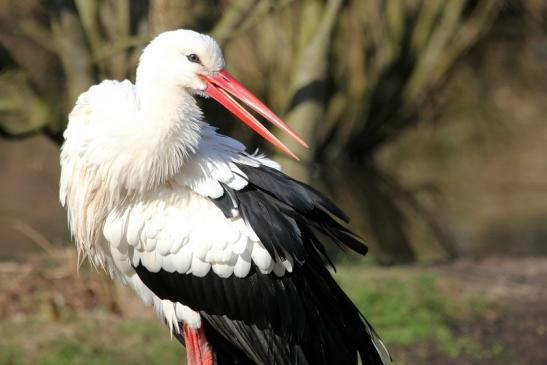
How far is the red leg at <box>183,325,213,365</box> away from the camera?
5.24 meters

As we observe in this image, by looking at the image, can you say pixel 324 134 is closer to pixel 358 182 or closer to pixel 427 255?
pixel 358 182

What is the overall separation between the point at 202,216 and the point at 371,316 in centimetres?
280

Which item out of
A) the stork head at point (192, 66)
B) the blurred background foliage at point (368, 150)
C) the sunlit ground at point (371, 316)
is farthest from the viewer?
the blurred background foliage at point (368, 150)

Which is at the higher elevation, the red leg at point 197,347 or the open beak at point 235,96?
the open beak at point 235,96

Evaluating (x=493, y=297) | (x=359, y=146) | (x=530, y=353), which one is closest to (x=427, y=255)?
(x=493, y=297)

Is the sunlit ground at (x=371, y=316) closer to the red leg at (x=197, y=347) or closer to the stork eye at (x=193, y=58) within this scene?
the red leg at (x=197, y=347)

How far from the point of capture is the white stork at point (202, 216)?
16.1 feet

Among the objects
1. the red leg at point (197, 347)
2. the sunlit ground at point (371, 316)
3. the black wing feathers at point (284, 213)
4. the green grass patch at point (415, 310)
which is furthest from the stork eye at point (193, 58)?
the green grass patch at point (415, 310)

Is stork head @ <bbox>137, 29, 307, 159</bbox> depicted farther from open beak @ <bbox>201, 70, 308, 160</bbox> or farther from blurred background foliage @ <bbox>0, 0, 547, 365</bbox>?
blurred background foliage @ <bbox>0, 0, 547, 365</bbox>

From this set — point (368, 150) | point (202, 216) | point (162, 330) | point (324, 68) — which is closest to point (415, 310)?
point (162, 330)

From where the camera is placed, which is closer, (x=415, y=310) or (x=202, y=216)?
(x=202, y=216)

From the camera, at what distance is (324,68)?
9.98m

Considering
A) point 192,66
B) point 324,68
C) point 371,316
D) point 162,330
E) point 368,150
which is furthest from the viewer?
point 368,150

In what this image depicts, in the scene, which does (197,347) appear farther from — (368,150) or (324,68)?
(368,150)
